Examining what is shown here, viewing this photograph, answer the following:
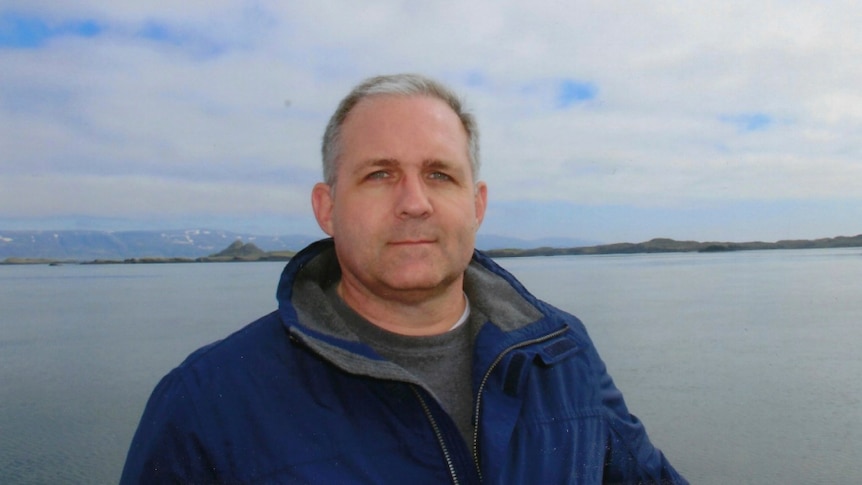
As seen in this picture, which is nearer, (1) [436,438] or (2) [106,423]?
(1) [436,438]

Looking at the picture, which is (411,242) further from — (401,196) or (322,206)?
(322,206)

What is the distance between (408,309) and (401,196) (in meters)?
0.28

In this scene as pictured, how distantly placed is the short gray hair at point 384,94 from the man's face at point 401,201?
0.03 meters

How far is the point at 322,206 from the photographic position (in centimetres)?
195

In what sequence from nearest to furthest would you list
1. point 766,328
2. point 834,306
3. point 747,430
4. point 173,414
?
point 173,414 < point 747,430 < point 766,328 < point 834,306

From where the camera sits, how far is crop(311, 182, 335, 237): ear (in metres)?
1.93

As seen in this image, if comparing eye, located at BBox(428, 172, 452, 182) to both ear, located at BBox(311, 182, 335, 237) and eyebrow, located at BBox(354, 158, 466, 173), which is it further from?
ear, located at BBox(311, 182, 335, 237)

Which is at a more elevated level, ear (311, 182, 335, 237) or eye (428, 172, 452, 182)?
eye (428, 172, 452, 182)

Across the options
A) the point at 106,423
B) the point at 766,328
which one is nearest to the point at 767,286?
the point at 766,328

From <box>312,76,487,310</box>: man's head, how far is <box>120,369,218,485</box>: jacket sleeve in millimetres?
528

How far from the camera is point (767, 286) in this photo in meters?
35.6

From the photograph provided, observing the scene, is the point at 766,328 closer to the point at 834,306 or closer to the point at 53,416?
the point at 834,306

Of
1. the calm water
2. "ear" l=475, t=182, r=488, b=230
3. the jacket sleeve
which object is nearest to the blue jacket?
the jacket sleeve

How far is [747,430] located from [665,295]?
22055 millimetres
